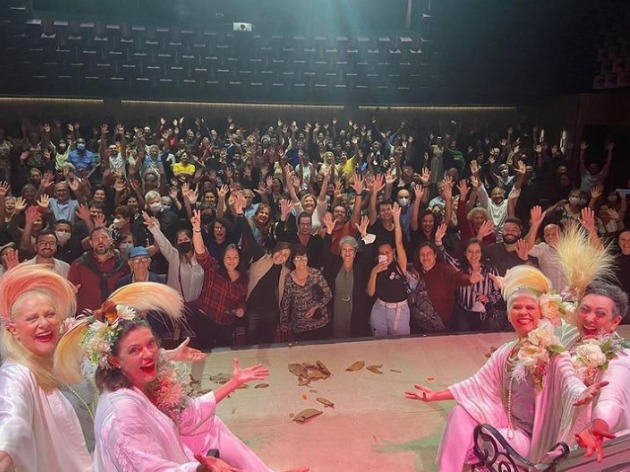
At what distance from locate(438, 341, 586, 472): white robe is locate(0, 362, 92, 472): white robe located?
182 centimetres

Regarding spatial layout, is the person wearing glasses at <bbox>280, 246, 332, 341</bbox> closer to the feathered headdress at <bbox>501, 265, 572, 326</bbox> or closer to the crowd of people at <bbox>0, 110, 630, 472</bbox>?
the crowd of people at <bbox>0, 110, 630, 472</bbox>

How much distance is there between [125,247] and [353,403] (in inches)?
89.0

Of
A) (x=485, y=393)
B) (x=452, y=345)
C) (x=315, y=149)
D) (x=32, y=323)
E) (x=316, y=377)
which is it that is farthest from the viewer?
(x=315, y=149)

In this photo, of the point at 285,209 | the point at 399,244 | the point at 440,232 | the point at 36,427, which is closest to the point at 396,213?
the point at 399,244

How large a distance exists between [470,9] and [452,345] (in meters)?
5.78

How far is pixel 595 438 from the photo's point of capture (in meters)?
2.10

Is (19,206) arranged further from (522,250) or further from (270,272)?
(522,250)

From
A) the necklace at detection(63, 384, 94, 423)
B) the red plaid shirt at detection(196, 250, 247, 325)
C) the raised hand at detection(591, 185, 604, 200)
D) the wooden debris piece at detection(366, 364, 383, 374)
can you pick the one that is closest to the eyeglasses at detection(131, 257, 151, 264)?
the red plaid shirt at detection(196, 250, 247, 325)

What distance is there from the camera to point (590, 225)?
16.4 feet

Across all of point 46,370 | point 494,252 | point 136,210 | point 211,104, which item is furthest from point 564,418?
point 211,104

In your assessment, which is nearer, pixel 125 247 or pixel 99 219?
pixel 125 247

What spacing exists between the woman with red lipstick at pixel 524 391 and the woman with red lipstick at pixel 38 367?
1.67 meters

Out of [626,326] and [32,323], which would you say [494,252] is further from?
[32,323]

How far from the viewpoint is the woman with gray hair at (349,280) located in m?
4.59
